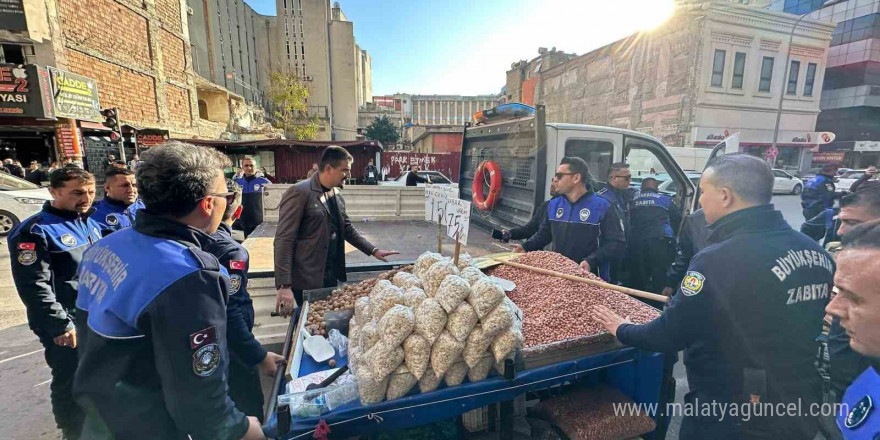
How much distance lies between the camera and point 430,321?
1.63 m

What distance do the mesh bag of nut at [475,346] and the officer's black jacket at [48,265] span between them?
9.07 ft

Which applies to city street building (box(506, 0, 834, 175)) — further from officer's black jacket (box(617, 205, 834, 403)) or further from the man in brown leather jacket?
the man in brown leather jacket

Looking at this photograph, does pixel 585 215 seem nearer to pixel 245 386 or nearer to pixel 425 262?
pixel 425 262

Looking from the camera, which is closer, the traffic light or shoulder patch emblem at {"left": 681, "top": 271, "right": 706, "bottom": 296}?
shoulder patch emblem at {"left": 681, "top": 271, "right": 706, "bottom": 296}

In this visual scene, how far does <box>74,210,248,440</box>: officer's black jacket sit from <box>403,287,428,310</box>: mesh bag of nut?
32.7 inches

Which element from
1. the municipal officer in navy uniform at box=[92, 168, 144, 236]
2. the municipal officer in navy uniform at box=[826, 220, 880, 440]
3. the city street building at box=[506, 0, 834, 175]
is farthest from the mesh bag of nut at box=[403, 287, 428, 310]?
the city street building at box=[506, 0, 834, 175]

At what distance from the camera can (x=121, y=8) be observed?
16453mm

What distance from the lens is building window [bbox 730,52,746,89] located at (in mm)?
23750

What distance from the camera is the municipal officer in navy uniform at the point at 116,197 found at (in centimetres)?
329

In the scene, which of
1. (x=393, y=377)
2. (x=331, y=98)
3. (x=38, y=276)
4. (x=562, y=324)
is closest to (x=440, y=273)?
(x=393, y=377)

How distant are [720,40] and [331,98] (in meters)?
44.7

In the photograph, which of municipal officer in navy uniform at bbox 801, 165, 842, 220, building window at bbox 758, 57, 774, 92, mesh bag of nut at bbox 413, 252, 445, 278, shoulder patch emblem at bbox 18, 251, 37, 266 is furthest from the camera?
building window at bbox 758, 57, 774, 92

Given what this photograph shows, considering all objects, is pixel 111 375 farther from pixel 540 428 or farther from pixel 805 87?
pixel 805 87

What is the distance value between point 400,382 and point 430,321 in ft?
0.99
